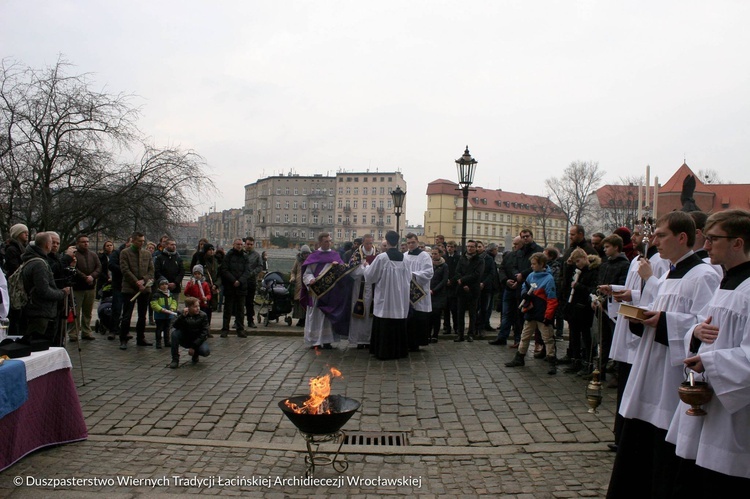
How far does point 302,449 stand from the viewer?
207 inches

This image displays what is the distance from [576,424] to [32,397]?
5.13m

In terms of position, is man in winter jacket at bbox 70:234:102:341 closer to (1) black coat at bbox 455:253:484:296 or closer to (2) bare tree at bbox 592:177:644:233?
(1) black coat at bbox 455:253:484:296

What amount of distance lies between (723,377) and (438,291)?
28.2 ft

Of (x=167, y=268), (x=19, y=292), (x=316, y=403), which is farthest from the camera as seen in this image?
(x=167, y=268)

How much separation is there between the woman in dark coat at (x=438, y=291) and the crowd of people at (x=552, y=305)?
3 cm

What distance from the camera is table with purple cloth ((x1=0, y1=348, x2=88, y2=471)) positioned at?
4.68m

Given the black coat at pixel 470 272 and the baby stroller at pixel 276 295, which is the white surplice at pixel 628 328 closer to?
the black coat at pixel 470 272

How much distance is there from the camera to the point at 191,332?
8.72 metres

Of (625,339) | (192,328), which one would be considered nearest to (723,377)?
(625,339)

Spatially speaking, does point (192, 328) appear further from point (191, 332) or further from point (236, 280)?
point (236, 280)

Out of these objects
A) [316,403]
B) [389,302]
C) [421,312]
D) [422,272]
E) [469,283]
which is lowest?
[316,403]

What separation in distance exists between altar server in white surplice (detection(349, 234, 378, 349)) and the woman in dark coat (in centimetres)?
145

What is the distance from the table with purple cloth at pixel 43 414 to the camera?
468cm

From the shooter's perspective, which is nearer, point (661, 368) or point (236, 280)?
point (661, 368)
